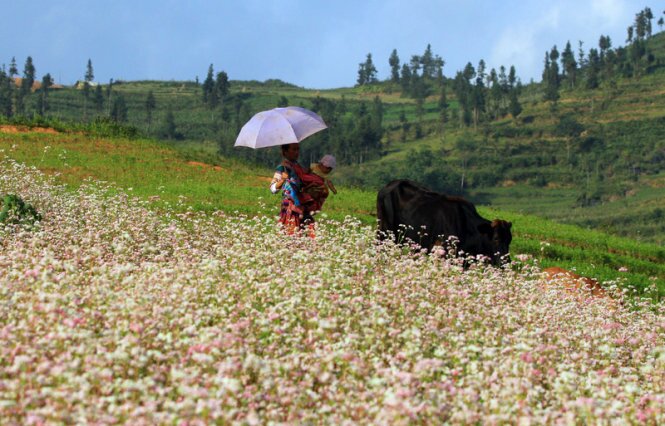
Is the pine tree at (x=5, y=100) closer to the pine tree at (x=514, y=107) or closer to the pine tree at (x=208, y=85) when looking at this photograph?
the pine tree at (x=208, y=85)

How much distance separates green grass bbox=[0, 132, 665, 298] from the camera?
21422mm

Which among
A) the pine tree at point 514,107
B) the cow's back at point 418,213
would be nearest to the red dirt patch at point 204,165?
the cow's back at point 418,213

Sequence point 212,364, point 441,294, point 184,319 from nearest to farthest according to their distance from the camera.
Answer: point 212,364 < point 184,319 < point 441,294

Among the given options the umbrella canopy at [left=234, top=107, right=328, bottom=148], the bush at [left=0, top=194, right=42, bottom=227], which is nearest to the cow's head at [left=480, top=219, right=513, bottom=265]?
the umbrella canopy at [left=234, top=107, right=328, bottom=148]

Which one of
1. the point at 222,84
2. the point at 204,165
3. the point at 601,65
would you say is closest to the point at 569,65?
the point at 601,65

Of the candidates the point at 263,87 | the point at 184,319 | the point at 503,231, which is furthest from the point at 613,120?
the point at 184,319

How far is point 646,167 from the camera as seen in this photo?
378ft

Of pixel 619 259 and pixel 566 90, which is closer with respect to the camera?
pixel 619 259

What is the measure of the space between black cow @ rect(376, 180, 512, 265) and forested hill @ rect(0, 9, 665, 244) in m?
67.5

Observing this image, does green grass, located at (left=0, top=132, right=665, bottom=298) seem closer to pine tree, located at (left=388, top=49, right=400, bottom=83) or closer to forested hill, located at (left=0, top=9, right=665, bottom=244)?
forested hill, located at (left=0, top=9, right=665, bottom=244)

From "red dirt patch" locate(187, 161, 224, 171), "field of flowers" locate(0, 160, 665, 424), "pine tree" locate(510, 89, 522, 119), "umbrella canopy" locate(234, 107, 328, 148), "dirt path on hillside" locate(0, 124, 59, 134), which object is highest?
"pine tree" locate(510, 89, 522, 119)

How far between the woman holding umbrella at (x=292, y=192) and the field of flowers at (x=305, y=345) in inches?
70.9

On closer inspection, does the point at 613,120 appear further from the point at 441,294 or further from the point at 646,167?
the point at 441,294

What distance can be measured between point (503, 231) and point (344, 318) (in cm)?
724
